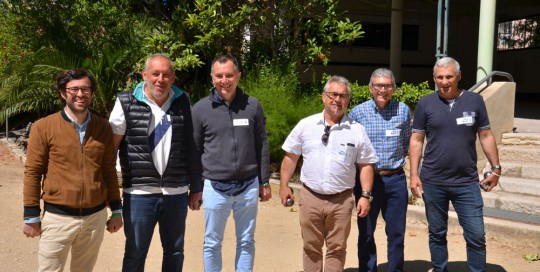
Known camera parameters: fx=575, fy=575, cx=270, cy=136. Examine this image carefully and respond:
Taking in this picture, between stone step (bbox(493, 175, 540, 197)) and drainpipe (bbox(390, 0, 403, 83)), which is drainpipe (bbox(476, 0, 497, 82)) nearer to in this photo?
stone step (bbox(493, 175, 540, 197))

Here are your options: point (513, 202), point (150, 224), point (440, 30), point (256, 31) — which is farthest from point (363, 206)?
point (256, 31)

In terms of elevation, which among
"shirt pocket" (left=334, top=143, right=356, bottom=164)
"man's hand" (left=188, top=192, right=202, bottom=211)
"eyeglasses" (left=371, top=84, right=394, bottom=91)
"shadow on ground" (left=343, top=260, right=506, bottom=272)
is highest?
"eyeglasses" (left=371, top=84, right=394, bottom=91)

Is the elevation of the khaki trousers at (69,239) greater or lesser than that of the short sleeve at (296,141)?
lesser

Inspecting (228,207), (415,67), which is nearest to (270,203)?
(228,207)

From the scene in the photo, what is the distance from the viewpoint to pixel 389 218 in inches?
185

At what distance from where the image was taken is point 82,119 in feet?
12.0

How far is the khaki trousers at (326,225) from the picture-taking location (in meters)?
4.31

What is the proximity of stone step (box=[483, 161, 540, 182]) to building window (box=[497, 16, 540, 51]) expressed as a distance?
11.6 meters

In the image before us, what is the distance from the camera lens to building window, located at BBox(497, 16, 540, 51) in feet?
59.0

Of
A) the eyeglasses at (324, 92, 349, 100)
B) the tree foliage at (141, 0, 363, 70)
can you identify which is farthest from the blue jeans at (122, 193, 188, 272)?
the tree foliage at (141, 0, 363, 70)

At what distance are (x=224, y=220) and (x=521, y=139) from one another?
17.7ft

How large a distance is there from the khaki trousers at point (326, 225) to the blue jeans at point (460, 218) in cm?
75

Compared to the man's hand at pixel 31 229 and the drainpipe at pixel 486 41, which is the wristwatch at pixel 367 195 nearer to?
the man's hand at pixel 31 229

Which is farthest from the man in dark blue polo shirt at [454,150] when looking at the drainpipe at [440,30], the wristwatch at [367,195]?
the drainpipe at [440,30]
